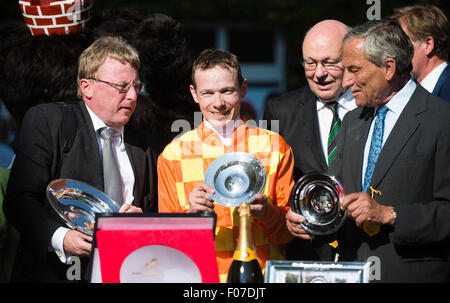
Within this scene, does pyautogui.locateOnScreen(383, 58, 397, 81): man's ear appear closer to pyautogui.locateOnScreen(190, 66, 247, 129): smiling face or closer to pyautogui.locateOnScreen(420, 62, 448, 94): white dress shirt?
pyautogui.locateOnScreen(190, 66, 247, 129): smiling face

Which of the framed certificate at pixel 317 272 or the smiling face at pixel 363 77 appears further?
the smiling face at pixel 363 77

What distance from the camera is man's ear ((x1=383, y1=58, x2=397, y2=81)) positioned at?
2.90 meters

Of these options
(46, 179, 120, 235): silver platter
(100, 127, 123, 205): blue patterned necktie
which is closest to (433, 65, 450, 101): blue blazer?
(100, 127, 123, 205): blue patterned necktie

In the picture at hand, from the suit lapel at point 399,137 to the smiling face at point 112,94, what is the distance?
4.08 feet

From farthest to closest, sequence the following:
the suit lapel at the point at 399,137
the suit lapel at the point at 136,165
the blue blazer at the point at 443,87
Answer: the blue blazer at the point at 443,87
the suit lapel at the point at 136,165
the suit lapel at the point at 399,137

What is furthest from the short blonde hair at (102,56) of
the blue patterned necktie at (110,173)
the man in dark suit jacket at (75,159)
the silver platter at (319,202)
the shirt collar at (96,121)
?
the silver platter at (319,202)

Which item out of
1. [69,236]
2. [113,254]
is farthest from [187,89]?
[113,254]

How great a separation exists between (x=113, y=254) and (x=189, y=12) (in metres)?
8.28

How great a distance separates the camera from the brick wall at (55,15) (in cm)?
367

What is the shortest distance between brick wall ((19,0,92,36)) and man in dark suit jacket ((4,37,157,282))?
61cm

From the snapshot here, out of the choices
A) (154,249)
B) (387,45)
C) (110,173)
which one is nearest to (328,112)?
(387,45)

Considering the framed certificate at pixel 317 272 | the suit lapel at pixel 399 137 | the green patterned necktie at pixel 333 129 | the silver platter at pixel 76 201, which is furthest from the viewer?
the green patterned necktie at pixel 333 129

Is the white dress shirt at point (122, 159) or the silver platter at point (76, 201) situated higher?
the white dress shirt at point (122, 159)

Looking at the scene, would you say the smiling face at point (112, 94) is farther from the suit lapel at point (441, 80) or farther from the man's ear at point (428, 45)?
the man's ear at point (428, 45)
